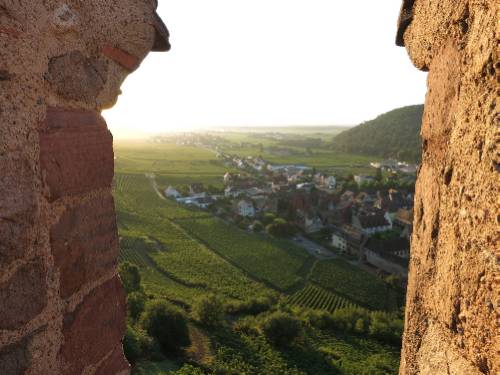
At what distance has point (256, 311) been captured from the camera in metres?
25.6

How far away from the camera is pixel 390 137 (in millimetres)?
107250

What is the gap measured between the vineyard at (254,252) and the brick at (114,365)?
92.2 ft

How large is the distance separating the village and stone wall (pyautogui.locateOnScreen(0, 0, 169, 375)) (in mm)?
32801

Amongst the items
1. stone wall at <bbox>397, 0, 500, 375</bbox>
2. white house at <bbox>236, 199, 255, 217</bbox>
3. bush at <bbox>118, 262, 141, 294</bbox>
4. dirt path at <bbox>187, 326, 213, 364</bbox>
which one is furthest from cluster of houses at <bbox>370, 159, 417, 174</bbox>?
stone wall at <bbox>397, 0, 500, 375</bbox>

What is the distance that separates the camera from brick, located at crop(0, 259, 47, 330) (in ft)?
3.95

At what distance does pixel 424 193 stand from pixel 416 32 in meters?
0.63

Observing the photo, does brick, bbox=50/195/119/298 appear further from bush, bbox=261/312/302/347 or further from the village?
the village

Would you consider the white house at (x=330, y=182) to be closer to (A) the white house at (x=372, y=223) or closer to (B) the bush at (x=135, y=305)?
(A) the white house at (x=372, y=223)

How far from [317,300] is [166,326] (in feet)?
36.4

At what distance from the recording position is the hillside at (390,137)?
99.4 meters

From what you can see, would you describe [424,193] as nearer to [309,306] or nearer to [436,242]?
[436,242]

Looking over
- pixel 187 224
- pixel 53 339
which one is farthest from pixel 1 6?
pixel 187 224

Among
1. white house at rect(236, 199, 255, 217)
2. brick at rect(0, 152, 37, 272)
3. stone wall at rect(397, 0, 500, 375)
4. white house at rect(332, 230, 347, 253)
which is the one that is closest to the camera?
stone wall at rect(397, 0, 500, 375)

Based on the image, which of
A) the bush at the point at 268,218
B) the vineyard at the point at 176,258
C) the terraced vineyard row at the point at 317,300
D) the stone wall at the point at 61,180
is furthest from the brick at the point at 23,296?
the bush at the point at 268,218
